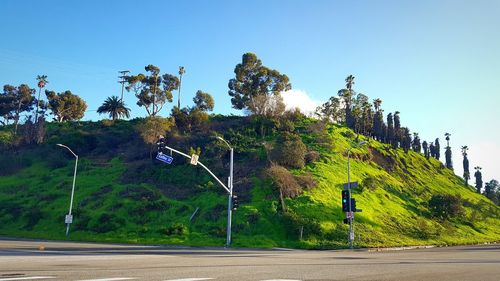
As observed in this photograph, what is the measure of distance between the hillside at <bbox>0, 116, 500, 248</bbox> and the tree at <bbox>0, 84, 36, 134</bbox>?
25.8 metres

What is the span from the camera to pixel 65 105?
335 feet

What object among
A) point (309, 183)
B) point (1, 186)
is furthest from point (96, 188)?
point (309, 183)

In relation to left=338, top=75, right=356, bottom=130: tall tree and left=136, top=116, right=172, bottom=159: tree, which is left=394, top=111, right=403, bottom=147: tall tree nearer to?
left=338, top=75, right=356, bottom=130: tall tree

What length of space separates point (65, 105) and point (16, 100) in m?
13.8

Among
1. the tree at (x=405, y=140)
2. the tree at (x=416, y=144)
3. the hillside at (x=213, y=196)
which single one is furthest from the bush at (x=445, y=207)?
the tree at (x=416, y=144)

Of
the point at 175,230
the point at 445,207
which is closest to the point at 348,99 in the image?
the point at 445,207

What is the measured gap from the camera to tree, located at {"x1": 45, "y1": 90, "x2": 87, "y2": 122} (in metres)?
101

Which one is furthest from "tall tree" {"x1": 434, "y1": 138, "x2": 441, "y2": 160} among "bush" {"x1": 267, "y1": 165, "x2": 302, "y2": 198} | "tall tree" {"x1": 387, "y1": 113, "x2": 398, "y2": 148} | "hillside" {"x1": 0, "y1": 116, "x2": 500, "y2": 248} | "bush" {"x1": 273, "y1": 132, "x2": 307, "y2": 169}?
"bush" {"x1": 267, "y1": 165, "x2": 302, "y2": 198}

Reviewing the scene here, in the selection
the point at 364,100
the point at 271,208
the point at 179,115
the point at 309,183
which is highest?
the point at 364,100

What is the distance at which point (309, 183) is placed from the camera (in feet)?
172

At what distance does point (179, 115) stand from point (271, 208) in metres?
37.0

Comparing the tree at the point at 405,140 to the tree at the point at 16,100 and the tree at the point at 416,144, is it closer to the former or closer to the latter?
the tree at the point at 416,144

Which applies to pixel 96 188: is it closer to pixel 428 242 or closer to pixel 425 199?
pixel 428 242

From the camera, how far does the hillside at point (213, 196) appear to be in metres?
42.9
